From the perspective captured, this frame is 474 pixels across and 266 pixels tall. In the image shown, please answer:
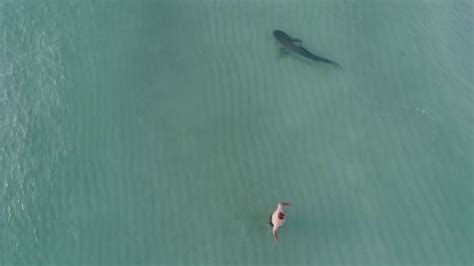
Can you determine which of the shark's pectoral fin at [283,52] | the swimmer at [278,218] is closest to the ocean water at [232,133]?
the shark's pectoral fin at [283,52]

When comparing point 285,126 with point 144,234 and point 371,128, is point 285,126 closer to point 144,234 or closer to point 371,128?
point 371,128

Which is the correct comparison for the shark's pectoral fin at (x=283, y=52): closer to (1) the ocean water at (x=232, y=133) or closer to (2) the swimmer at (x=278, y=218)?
(1) the ocean water at (x=232, y=133)

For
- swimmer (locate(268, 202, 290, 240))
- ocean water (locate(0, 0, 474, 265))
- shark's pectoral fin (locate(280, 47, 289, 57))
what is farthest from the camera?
shark's pectoral fin (locate(280, 47, 289, 57))

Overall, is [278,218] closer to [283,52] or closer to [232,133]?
[232,133]

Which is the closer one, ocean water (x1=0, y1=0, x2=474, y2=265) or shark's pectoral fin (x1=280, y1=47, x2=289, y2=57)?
ocean water (x1=0, y1=0, x2=474, y2=265)

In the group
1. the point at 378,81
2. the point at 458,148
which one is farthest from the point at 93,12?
the point at 458,148

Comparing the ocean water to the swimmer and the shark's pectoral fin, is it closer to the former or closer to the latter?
the shark's pectoral fin

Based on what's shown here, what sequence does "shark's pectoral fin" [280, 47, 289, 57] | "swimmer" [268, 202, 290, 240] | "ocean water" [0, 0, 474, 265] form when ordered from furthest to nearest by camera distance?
"shark's pectoral fin" [280, 47, 289, 57] → "ocean water" [0, 0, 474, 265] → "swimmer" [268, 202, 290, 240]

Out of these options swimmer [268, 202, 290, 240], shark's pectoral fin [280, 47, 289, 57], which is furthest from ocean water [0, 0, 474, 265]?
swimmer [268, 202, 290, 240]
